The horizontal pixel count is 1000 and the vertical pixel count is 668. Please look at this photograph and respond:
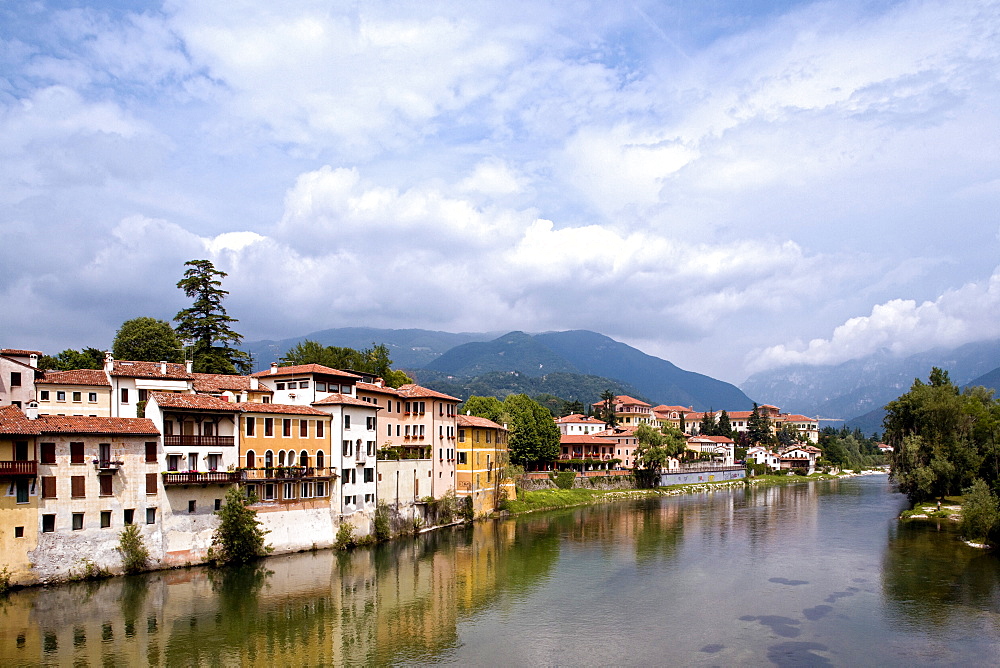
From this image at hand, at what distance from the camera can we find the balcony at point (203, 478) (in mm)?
41812

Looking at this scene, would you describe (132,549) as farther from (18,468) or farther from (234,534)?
(18,468)

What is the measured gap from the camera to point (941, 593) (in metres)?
37.9

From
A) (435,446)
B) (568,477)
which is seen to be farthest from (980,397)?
(435,446)

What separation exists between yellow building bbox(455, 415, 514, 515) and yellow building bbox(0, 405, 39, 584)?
34.1 m

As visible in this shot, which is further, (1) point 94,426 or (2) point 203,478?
(2) point 203,478

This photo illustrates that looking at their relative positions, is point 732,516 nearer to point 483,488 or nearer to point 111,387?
point 483,488

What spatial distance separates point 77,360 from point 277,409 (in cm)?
3859

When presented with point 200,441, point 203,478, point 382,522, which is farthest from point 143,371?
point 382,522

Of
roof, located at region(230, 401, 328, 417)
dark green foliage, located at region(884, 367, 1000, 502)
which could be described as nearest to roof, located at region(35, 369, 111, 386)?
roof, located at region(230, 401, 328, 417)

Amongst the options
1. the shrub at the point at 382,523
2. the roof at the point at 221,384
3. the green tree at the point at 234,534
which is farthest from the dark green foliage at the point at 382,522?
the roof at the point at 221,384

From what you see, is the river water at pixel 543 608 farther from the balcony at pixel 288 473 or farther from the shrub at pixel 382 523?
the balcony at pixel 288 473

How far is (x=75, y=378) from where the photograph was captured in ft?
175

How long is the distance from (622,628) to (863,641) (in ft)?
32.0

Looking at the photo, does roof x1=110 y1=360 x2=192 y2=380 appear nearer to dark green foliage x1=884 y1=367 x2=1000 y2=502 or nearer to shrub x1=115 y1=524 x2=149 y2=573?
shrub x1=115 y1=524 x2=149 y2=573
